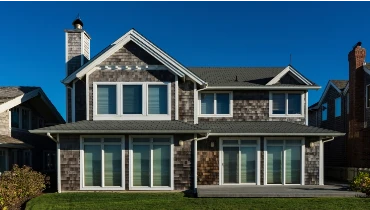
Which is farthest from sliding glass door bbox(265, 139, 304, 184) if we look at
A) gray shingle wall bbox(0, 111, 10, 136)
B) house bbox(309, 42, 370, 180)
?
gray shingle wall bbox(0, 111, 10, 136)

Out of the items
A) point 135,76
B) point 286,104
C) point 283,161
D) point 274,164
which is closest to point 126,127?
point 135,76

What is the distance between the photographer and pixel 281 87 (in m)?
17.1

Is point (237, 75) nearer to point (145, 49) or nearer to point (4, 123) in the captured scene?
point (145, 49)

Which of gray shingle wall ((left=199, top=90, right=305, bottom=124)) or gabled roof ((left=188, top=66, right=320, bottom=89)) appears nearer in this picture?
gabled roof ((left=188, top=66, right=320, bottom=89))

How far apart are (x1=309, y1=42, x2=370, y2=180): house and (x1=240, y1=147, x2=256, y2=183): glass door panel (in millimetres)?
6792

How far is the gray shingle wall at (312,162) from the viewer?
51.8 feet

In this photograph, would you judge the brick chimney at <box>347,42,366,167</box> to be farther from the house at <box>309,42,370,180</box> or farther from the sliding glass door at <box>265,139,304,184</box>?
the sliding glass door at <box>265,139,304,184</box>

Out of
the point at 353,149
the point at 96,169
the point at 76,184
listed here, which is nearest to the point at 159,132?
the point at 96,169

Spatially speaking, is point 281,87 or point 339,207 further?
point 281,87

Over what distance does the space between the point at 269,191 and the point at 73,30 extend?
1269 centimetres

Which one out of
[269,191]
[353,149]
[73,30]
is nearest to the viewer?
[269,191]

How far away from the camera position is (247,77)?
62.4 feet

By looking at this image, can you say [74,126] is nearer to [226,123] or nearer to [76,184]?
[76,184]

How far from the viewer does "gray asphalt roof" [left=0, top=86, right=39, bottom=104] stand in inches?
695
